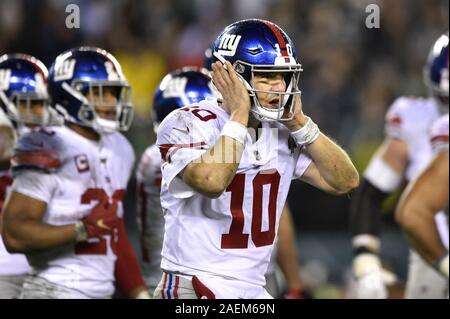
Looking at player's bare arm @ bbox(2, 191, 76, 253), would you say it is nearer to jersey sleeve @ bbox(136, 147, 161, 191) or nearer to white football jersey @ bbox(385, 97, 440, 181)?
jersey sleeve @ bbox(136, 147, 161, 191)

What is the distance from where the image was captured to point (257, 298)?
3469mm

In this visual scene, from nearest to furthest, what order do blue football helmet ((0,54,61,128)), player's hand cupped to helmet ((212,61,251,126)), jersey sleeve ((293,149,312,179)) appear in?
player's hand cupped to helmet ((212,61,251,126)), jersey sleeve ((293,149,312,179)), blue football helmet ((0,54,61,128))

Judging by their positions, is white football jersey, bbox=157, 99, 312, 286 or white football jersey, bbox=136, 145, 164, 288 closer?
white football jersey, bbox=157, 99, 312, 286

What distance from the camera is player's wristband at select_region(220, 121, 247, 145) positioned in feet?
10.7

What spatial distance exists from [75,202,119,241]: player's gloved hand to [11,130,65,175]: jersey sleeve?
9.7 inches

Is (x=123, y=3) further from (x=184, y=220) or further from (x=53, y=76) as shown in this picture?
(x=184, y=220)

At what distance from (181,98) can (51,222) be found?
3.10ft

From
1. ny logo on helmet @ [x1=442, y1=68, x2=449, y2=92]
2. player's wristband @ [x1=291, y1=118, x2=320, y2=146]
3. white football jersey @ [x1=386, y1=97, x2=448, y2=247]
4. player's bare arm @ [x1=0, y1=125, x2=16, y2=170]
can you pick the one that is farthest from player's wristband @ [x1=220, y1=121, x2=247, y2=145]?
white football jersey @ [x1=386, y1=97, x2=448, y2=247]

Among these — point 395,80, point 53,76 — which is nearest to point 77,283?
point 53,76

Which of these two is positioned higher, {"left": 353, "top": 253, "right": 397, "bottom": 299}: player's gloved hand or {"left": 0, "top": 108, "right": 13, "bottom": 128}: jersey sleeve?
{"left": 0, "top": 108, "right": 13, "bottom": 128}: jersey sleeve

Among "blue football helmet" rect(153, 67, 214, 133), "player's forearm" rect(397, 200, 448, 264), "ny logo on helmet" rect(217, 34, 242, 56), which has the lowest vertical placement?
"player's forearm" rect(397, 200, 448, 264)

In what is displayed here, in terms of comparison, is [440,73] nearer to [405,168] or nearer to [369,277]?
[405,168]

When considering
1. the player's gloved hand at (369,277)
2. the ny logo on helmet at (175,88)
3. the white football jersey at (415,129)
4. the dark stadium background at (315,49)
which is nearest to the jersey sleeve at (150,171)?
the ny logo on helmet at (175,88)

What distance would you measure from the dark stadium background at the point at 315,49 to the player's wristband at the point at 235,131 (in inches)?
153
